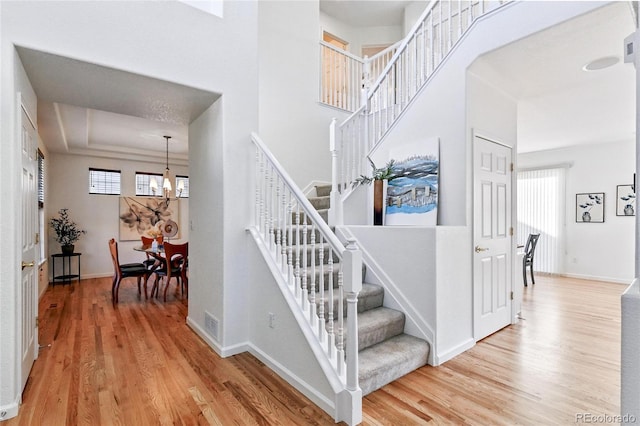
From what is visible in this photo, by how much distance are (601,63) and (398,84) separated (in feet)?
6.53

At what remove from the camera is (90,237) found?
6.78m

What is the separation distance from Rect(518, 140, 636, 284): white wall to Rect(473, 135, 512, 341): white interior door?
4.40 metres

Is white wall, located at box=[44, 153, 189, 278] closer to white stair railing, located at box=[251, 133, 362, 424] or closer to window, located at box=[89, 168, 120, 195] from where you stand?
window, located at box=[89, 168, 120, 195]

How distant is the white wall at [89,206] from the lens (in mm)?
6453

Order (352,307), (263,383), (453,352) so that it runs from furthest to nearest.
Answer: (453,352) → (263,383) → (352,307)

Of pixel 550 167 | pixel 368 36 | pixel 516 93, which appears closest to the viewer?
pixel 516 93

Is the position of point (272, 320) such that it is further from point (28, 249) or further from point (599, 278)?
point (599, 278)

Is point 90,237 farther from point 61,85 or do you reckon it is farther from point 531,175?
point 531,175

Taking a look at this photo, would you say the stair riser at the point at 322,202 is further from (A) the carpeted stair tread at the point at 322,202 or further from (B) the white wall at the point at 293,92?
(B) the white wall at the point at 293,92

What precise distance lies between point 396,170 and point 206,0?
2.60 m

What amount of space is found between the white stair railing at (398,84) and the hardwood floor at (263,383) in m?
1.95

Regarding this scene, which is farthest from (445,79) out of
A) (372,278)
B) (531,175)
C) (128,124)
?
(531,175)

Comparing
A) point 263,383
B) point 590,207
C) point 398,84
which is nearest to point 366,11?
point 398,84

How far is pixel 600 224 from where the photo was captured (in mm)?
6523
